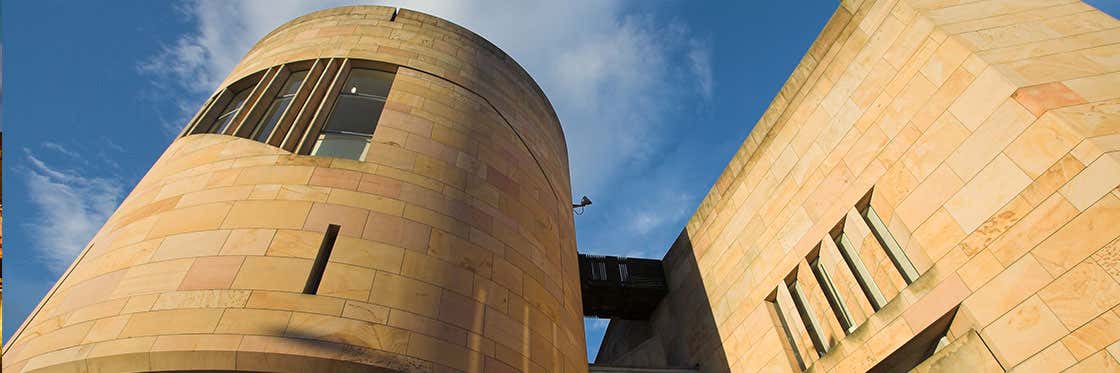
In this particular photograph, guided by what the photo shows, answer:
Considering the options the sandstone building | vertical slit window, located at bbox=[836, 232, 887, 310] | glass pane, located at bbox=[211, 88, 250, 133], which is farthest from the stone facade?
glass pane, located at bbox=[211, 88, 250, 133]

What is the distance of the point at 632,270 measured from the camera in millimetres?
21859

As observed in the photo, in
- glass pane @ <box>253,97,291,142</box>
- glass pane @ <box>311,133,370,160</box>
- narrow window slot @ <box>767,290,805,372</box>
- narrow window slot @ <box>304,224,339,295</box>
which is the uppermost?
glass pane @ <box>253,97,291,142</box>

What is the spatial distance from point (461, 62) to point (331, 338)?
905 cm

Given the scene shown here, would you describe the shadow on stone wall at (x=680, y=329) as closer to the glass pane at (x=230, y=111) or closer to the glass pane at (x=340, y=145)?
the glass pane at (x=340, y=145)

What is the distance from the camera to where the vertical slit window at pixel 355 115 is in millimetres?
10837

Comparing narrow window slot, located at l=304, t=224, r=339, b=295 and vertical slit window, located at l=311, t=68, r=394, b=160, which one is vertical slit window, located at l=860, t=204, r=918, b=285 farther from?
vertical slit window, located at l=311, t=68, r=394, b=160

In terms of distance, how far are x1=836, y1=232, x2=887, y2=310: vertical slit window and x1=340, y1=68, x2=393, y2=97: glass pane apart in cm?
1151

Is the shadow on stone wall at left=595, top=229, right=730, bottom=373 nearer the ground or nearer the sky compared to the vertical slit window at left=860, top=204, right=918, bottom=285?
nearer the sky

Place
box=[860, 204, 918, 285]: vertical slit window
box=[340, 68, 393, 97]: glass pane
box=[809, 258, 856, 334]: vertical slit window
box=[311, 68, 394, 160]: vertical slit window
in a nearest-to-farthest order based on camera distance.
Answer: box=[311, 68, 394, 160]: vertical slit window → box=[860, 204, 918, 285]: vertical slit window → box=[340, 68, 393, 97]: glass pane → box=[809, 258, 856, 334]: vertical slit window

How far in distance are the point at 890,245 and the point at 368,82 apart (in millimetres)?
12428

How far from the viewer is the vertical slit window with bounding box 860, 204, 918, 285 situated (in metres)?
11.2

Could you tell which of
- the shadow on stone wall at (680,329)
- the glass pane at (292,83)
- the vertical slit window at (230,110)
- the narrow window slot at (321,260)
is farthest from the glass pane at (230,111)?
the shadow on stone wall at (680,329)

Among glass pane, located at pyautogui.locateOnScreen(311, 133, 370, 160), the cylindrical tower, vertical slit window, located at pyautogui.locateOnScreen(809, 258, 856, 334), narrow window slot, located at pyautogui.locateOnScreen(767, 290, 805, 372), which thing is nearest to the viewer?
the cylindrical tower

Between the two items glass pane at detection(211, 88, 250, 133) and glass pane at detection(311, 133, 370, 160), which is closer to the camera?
glass pane at detection(311, 133, 370, 160)
